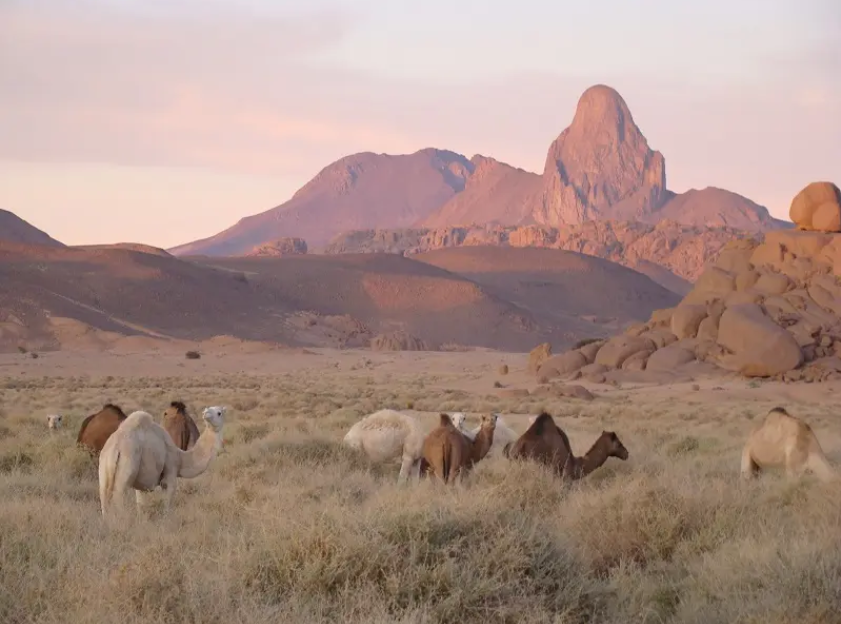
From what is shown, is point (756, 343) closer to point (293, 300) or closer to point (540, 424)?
point (540, 424)

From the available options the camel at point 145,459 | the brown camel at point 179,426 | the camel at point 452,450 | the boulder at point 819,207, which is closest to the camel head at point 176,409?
the brown camel at point 179,426

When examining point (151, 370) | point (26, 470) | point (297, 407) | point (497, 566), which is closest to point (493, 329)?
point (151, 370)

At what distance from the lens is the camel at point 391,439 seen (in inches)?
549

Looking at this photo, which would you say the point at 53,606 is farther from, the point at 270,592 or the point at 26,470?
the point at 26,470

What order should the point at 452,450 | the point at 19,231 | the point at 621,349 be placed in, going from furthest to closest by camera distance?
the point at 19,231 < the point at 621,349 < the point at 452,450

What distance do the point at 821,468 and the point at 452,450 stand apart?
179 inches

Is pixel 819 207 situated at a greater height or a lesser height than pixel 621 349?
greater

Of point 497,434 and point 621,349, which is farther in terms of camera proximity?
point 621,349

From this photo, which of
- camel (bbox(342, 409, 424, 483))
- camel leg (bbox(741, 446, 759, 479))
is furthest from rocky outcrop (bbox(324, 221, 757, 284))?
camel (bbox(342, 409, 424, 483))

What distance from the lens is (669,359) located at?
46.8m

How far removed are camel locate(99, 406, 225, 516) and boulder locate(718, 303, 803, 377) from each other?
3667 centimetres

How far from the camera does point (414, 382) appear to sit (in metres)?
53.3

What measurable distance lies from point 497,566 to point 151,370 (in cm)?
5358

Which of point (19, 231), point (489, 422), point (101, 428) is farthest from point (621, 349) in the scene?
point (19, 231)
